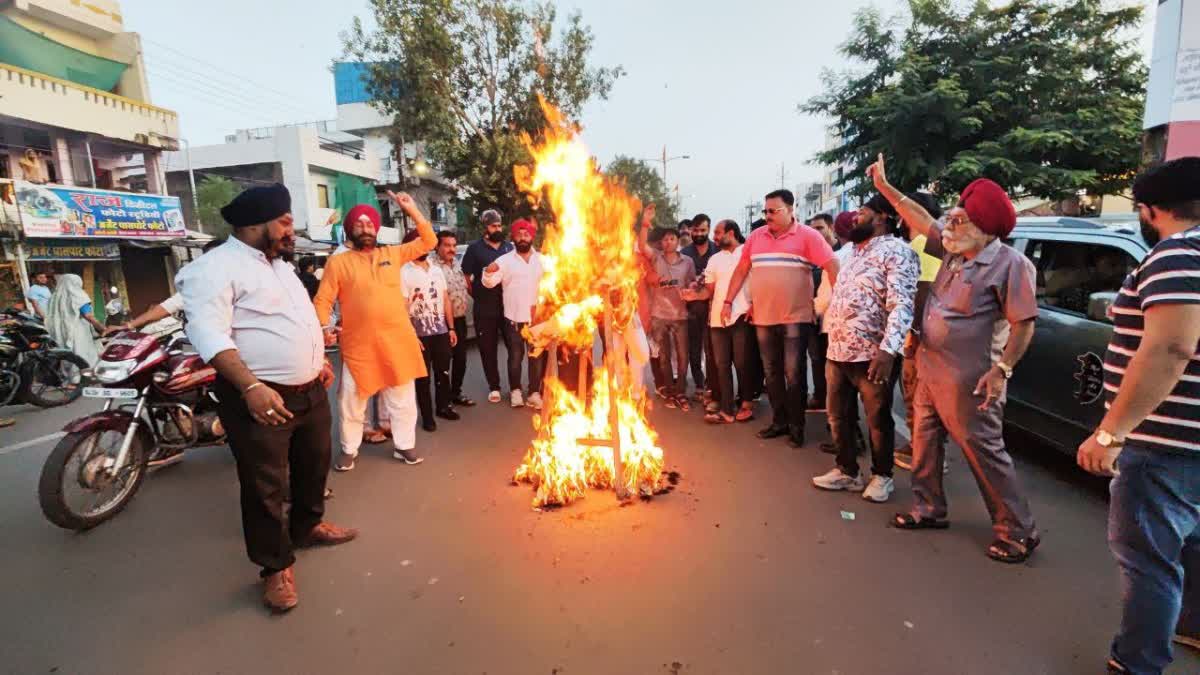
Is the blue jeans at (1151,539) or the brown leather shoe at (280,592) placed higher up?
the blue jeans at (1151,539)

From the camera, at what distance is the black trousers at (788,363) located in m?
5.17

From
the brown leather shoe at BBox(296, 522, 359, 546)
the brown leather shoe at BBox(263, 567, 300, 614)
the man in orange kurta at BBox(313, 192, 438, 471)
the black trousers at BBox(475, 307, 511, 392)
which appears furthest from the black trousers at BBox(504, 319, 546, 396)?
the brown leather shoe at BBox(263, 567, 300, 614)

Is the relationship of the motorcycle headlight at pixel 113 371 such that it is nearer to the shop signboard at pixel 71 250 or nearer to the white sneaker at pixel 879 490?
the white sneaker at pixel 879 490

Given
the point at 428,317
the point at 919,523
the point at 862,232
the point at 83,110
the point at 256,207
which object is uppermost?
the point at 83,110

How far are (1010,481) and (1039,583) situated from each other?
52cm

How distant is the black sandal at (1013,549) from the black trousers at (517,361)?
15.3ft

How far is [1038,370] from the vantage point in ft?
14.8

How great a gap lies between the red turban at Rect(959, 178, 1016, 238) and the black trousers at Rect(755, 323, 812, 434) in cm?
204

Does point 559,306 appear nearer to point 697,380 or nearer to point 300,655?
point 300,655

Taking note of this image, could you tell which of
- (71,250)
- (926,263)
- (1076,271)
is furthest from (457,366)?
(71,250)

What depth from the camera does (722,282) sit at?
242 inches

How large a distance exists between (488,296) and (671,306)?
Answer: 2135 millimetres

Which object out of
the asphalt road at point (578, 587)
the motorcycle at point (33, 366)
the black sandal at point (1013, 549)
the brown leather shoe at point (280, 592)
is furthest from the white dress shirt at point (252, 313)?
the motorcycle at point (33, 366)

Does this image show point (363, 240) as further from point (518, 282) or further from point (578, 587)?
point (578, 587)
